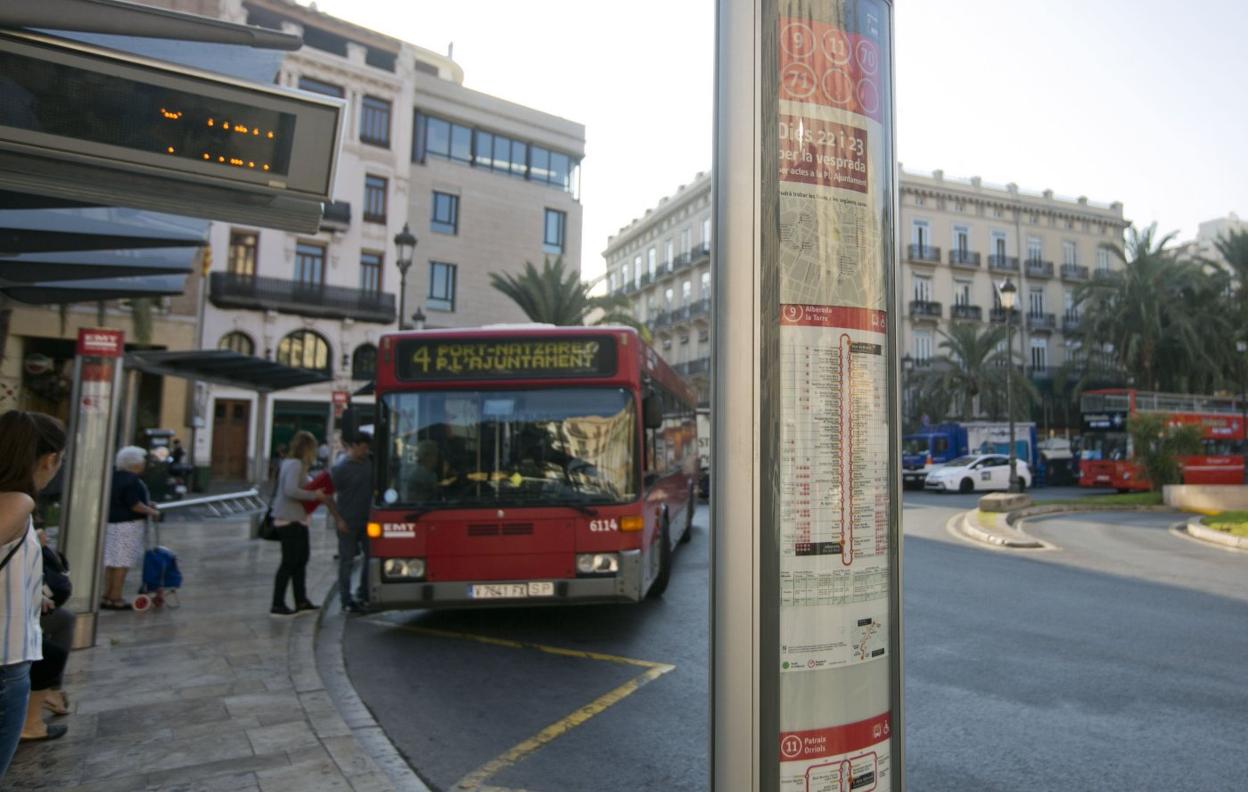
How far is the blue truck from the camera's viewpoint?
36125mm

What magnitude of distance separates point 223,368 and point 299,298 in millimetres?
18455

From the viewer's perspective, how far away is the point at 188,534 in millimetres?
15539

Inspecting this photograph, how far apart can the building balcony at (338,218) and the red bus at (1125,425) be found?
98.6 feet

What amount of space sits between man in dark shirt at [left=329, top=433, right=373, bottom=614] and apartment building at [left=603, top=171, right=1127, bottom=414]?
45916mm

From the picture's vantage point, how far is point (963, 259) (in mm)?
55719

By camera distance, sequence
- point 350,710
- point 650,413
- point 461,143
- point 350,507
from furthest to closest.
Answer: point 461,143, point 350,507, point 650,413, point 350,710

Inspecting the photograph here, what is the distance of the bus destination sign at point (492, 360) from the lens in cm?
754

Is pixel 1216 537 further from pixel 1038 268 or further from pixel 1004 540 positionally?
pixel 1038 268

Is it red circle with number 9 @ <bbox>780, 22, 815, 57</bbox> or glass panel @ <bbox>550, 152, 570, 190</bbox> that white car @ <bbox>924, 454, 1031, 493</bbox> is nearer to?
glass panel @ <bbox>550, 152, 570, 190</bbox>

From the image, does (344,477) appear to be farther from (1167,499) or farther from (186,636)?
(1167,499)

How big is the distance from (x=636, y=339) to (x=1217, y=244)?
4434 centimetres

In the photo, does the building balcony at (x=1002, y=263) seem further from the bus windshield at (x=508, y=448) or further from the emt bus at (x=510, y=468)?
the bus windshield at (x=508, y=448)

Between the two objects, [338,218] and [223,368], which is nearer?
[223,368]

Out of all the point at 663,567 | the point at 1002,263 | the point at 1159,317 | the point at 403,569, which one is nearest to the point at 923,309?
the point at 1002,263
